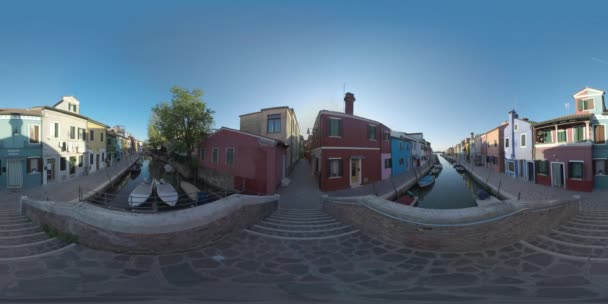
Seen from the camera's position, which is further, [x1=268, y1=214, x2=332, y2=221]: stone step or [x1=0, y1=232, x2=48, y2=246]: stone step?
[x1=268, y1=214, x2=332, y2=221]: stone step

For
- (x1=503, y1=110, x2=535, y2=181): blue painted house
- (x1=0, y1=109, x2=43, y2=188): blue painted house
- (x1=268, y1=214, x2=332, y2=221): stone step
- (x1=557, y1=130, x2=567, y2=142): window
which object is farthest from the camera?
(x1=503, y1=110, x2=535, y2=181): blue painted house

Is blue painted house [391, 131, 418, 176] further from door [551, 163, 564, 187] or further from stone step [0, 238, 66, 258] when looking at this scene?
stone step [0, 238, 66, 258]

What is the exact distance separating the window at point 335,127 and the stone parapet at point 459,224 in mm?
9639

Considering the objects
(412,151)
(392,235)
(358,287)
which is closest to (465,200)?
(412,151)

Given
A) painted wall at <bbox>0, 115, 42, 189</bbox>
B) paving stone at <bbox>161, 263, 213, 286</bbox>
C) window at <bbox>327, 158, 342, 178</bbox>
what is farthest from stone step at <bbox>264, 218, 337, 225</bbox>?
painted wall at <bbox>0, 115, 42, 189</bbox>

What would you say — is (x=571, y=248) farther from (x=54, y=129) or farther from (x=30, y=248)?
(x=54, y=129)

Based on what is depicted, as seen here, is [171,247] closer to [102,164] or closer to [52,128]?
[52,128]

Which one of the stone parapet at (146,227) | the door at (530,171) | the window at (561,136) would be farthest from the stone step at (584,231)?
the door at (530,171)

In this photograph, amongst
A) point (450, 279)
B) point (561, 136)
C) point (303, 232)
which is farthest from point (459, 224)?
point (561, 136)

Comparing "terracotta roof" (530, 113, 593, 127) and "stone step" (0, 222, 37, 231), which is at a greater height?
"terracotta roof" (530, 113, 593, 127)

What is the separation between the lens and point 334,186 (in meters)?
16.2

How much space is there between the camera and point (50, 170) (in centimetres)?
1862

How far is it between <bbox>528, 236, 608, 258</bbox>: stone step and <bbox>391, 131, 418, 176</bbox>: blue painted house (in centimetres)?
1926

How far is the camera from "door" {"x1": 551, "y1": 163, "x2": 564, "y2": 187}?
17531mm
